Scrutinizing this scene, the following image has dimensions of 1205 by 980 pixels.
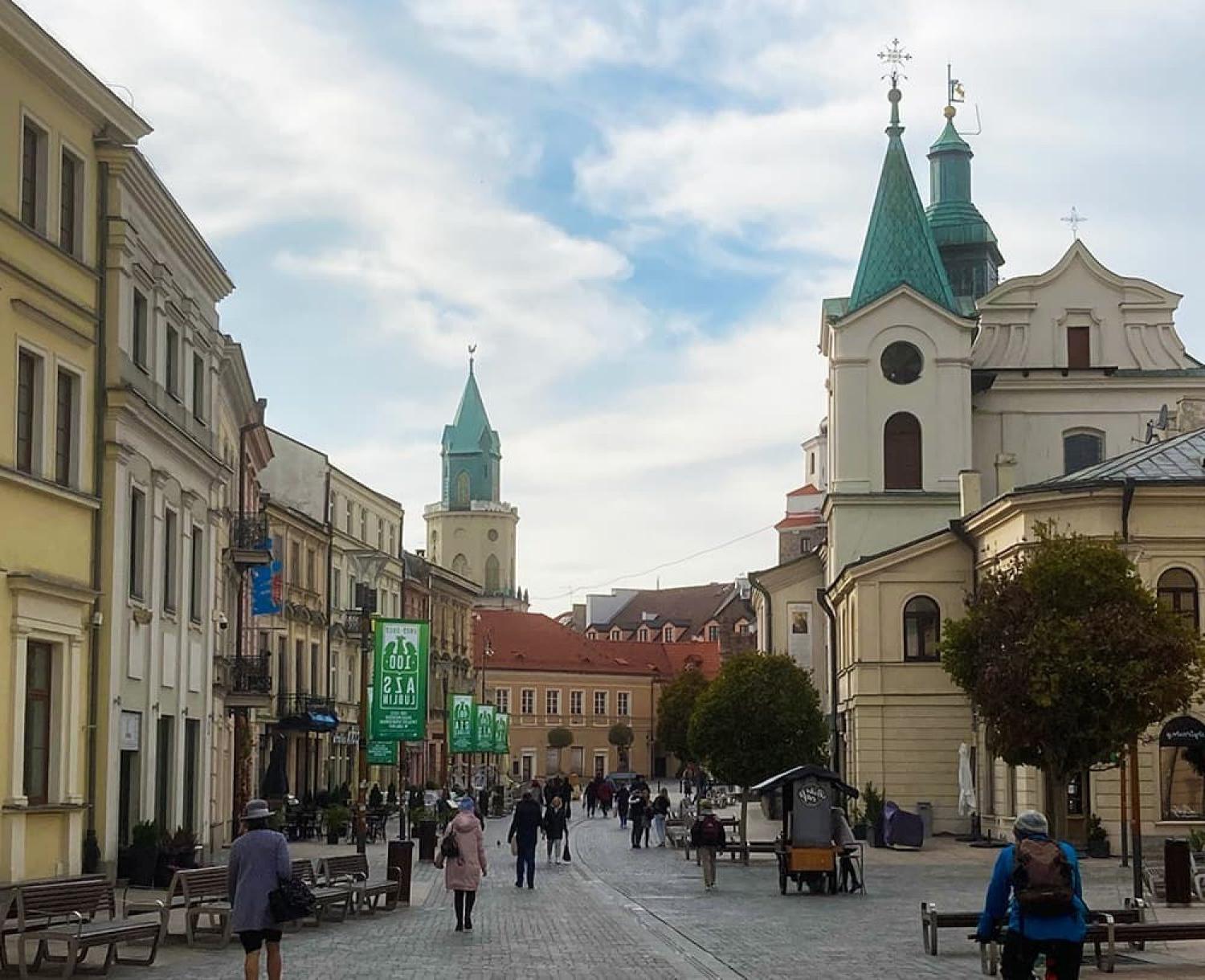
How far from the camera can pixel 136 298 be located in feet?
103

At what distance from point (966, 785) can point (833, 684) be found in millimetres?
16250

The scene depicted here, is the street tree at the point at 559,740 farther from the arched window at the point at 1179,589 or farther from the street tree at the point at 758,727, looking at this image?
the arched window at the point at 1179,589

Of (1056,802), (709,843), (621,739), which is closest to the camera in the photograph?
(709,843)

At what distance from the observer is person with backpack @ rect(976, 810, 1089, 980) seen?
12.1 metres

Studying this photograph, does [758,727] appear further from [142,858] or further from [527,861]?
[142,858]

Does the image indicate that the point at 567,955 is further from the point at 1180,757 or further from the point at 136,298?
the point at 1180,757

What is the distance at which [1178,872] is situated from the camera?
25.9 m

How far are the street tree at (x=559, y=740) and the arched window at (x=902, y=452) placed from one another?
69.3m

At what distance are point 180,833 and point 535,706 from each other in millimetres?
99420

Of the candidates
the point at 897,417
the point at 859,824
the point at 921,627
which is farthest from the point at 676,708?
the point at 859,824

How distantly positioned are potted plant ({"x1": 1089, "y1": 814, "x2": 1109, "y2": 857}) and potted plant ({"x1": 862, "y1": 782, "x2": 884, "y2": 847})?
6.70m

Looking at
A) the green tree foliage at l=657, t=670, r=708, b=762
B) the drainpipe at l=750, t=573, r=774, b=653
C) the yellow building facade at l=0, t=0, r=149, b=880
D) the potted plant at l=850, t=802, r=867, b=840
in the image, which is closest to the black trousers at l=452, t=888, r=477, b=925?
the yellow building facade at l=0, t=0, r=149, b=880

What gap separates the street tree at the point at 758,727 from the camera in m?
50.5

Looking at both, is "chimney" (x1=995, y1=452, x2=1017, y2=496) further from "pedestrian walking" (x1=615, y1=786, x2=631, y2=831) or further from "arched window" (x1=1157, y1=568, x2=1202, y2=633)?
"pedestrian walking" (x1=615, y1=786, x2=631, y2=831)
